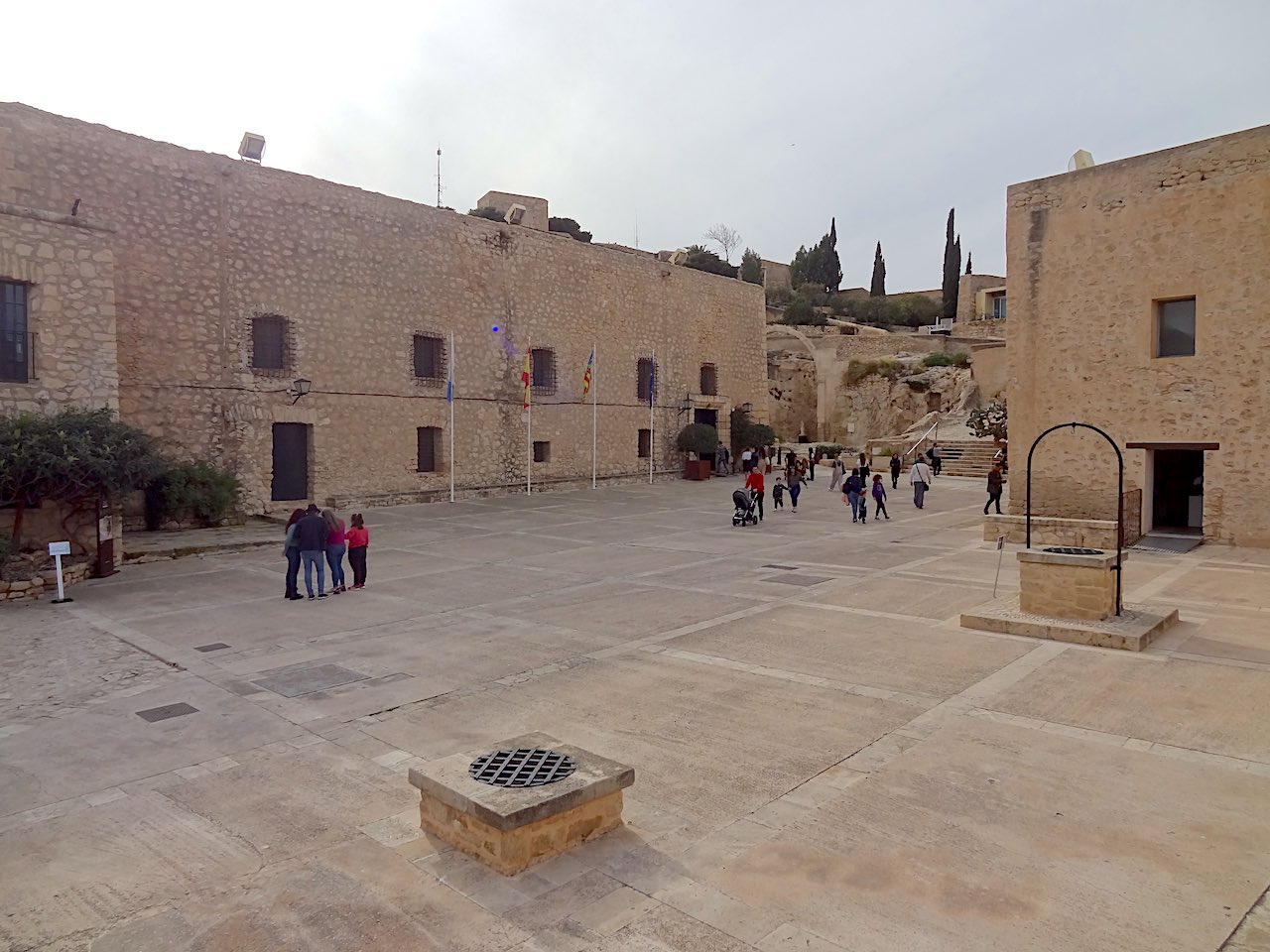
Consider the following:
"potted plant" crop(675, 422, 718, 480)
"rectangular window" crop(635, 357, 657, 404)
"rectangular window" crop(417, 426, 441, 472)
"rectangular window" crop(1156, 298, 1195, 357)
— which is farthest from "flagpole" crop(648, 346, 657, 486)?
"rectangular window" crop(1156, 298, 1195, 357)

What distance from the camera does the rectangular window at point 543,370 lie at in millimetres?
26078

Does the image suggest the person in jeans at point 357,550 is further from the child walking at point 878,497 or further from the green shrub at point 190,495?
the child walking at point 878,497

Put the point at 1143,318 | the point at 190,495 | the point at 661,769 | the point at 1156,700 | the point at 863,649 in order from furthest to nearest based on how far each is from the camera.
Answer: the point at 190,495
the point at 1143,318
the point at 863,649
the point at 1156,700
the point at 661,769

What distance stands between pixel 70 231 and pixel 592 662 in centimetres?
1097

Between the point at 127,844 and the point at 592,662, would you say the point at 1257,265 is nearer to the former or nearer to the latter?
the point at 592,662

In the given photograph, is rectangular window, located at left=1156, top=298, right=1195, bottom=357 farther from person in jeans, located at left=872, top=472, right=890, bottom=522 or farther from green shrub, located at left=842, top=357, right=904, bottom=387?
green shrub, located at left=842, top=357, right=904, bottom=387

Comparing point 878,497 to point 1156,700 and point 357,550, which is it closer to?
point 357,550

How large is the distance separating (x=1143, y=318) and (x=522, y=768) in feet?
49.8

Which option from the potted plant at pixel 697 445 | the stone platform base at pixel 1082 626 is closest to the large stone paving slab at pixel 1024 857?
the stone platform base at pixel 1082 626

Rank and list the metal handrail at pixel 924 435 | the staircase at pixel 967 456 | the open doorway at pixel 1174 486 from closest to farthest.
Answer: the open doorway at pixel 1174 486, the staircase at pixel 967 456, the metal handrail at pixel 924 435

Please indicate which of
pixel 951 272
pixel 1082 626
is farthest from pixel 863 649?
pixel 951 272

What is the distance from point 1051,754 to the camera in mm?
5461

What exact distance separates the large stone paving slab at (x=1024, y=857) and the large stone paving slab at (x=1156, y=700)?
23.7 inches

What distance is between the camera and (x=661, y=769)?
5.36 meters
